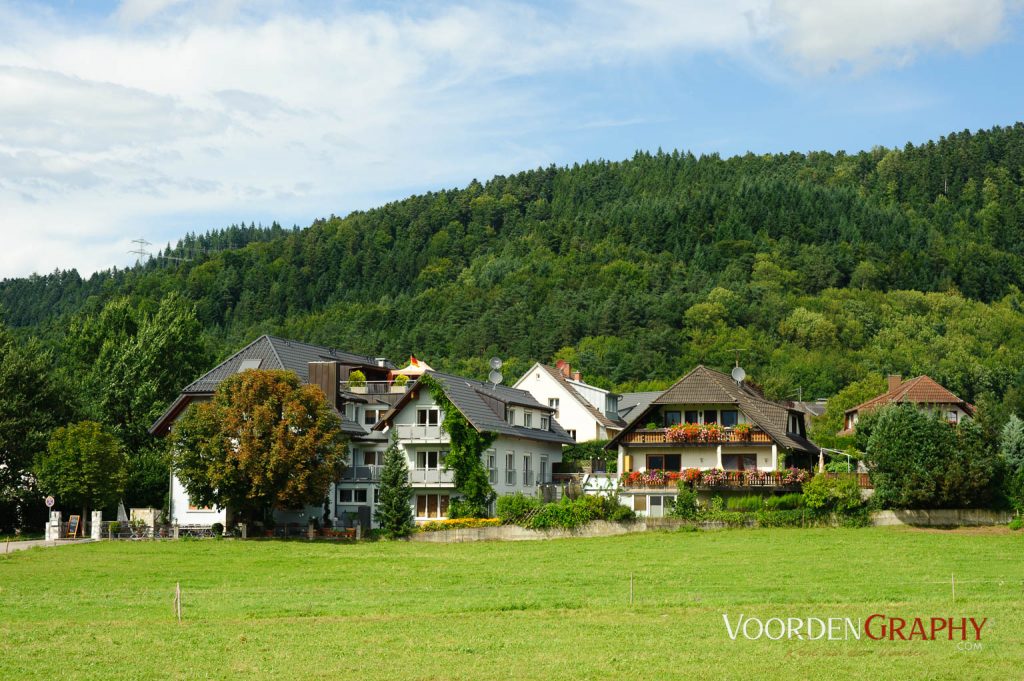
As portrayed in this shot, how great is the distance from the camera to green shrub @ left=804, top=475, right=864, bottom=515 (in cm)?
A: 5300

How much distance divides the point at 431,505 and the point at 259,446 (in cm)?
1117

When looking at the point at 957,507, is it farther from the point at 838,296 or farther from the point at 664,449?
the point at 838,296

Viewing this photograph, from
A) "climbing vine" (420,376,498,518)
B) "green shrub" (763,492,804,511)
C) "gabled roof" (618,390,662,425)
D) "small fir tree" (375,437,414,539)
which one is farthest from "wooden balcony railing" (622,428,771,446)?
"gabled roof" (618,390,662,425)

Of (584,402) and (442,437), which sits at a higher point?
(584,402)

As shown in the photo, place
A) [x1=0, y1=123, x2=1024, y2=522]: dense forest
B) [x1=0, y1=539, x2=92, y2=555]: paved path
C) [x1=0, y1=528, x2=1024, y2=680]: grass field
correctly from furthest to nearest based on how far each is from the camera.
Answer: [x1=0, y1=123, x2=1024, y2=522]: dense forest
[x1=0, y1=539, x2=92, y2=555]: paved path
[x1=0, y1=528, x2=1024, y2=680]: grass field

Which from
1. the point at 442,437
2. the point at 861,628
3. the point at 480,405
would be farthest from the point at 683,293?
the point at 861,628

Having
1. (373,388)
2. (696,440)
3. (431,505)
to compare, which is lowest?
(431,505)

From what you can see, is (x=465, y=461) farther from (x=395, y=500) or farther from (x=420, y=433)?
(x=395, y=500)

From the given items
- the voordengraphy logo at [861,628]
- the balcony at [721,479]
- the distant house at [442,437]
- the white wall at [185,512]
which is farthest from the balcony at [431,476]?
the voordengraphy logo at [861,628]

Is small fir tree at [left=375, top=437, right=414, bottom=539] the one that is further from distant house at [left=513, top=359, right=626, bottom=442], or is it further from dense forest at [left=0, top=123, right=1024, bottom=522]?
dense forest at [left=0, top=123, right=1024, bottom=522]

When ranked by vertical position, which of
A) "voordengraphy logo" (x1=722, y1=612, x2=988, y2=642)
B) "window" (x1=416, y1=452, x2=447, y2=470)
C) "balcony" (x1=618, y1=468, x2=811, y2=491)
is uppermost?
"window" (x1=416, y1=452, x2=447, y2=470)

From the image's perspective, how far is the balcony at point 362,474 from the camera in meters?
63.0

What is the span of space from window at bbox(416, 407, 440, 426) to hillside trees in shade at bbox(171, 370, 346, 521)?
664cm

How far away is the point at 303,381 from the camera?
65.9m
